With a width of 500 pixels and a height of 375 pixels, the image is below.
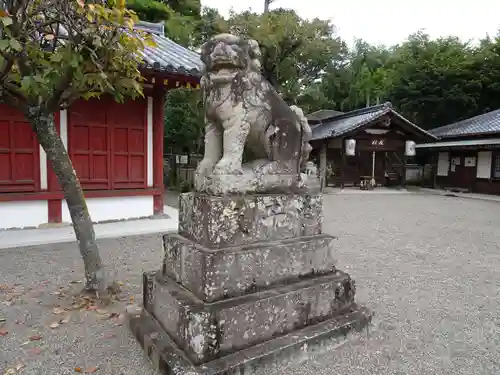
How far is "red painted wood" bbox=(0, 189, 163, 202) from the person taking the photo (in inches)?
235

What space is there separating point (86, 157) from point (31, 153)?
2.93 ft

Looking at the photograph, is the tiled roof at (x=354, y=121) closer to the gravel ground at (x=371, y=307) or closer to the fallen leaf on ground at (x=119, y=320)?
the gravel ground at (x=371, y=307)

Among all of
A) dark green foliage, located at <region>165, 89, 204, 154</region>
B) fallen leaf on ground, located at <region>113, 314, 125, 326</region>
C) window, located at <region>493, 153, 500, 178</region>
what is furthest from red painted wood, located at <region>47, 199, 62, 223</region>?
window, located at <region>493, 153, 500, 178</region>

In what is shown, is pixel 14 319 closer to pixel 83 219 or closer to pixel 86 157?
pixel 83 219

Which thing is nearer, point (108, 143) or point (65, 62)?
point (65, 62)

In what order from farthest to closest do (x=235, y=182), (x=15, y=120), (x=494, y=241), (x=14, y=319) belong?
(x=494, y=241), (x=15, y=120), (x=14, y=319), (x=235, y=182)

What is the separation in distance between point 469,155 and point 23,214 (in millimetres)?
18936

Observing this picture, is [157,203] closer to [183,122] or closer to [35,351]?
[35,351]

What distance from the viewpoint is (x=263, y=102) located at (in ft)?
8.52

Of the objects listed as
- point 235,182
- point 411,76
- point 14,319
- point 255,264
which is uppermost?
point 411,76

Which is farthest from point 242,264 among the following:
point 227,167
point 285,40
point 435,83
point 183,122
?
point 435,83

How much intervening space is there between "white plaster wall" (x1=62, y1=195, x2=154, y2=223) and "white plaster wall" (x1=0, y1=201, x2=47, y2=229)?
1.13 ft

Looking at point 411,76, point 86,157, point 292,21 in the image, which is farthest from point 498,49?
point 86,157

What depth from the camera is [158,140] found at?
24.1 feet
